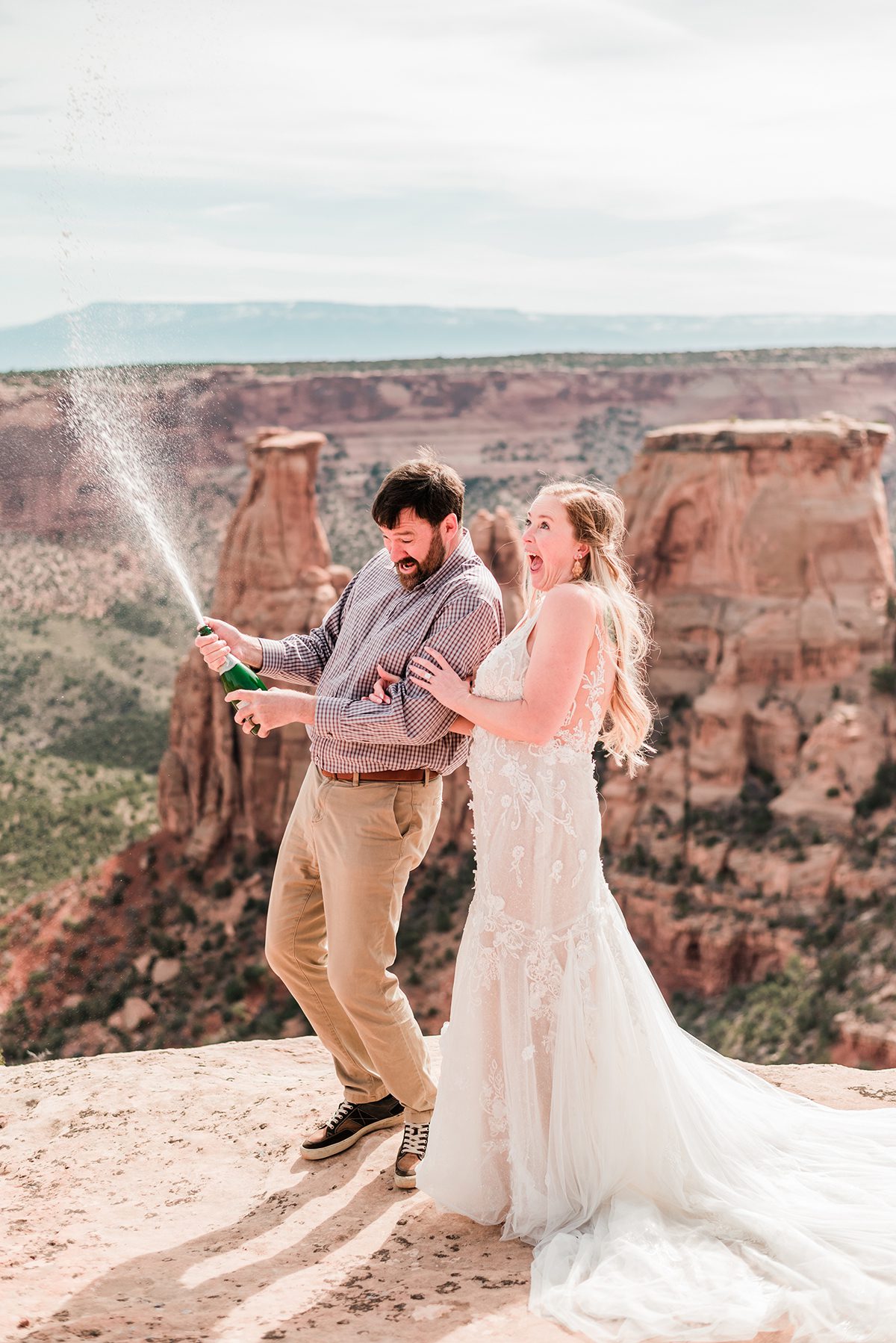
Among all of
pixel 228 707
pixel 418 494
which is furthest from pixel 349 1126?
pixel 228 707

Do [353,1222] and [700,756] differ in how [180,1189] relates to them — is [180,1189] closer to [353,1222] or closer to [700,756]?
[353,1222]

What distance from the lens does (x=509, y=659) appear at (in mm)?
4711

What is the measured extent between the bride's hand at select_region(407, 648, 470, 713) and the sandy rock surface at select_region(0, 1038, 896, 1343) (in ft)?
6.61

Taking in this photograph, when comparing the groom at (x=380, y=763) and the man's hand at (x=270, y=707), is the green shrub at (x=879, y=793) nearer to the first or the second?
the groom at (x=380, y=763)

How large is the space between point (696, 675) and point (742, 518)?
388cm

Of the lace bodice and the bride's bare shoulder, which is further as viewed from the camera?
the lace bodice

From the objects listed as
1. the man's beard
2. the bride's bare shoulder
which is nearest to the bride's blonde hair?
the bride's bare shoulder

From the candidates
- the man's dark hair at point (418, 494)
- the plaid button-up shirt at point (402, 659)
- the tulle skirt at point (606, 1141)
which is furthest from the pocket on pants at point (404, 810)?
the man's dark hair at point (418, 494)

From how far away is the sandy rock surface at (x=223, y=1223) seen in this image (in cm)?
414

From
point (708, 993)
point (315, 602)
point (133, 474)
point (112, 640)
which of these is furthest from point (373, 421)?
point (133, 474)

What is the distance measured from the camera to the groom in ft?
16.1

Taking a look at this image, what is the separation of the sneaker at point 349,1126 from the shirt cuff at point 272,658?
199 centimetres

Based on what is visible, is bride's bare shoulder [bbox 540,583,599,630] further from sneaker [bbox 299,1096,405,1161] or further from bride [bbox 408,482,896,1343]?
sneaker [bbox 299,1096,405,1161]

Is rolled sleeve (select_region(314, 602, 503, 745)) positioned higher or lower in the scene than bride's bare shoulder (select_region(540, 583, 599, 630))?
A: lower
